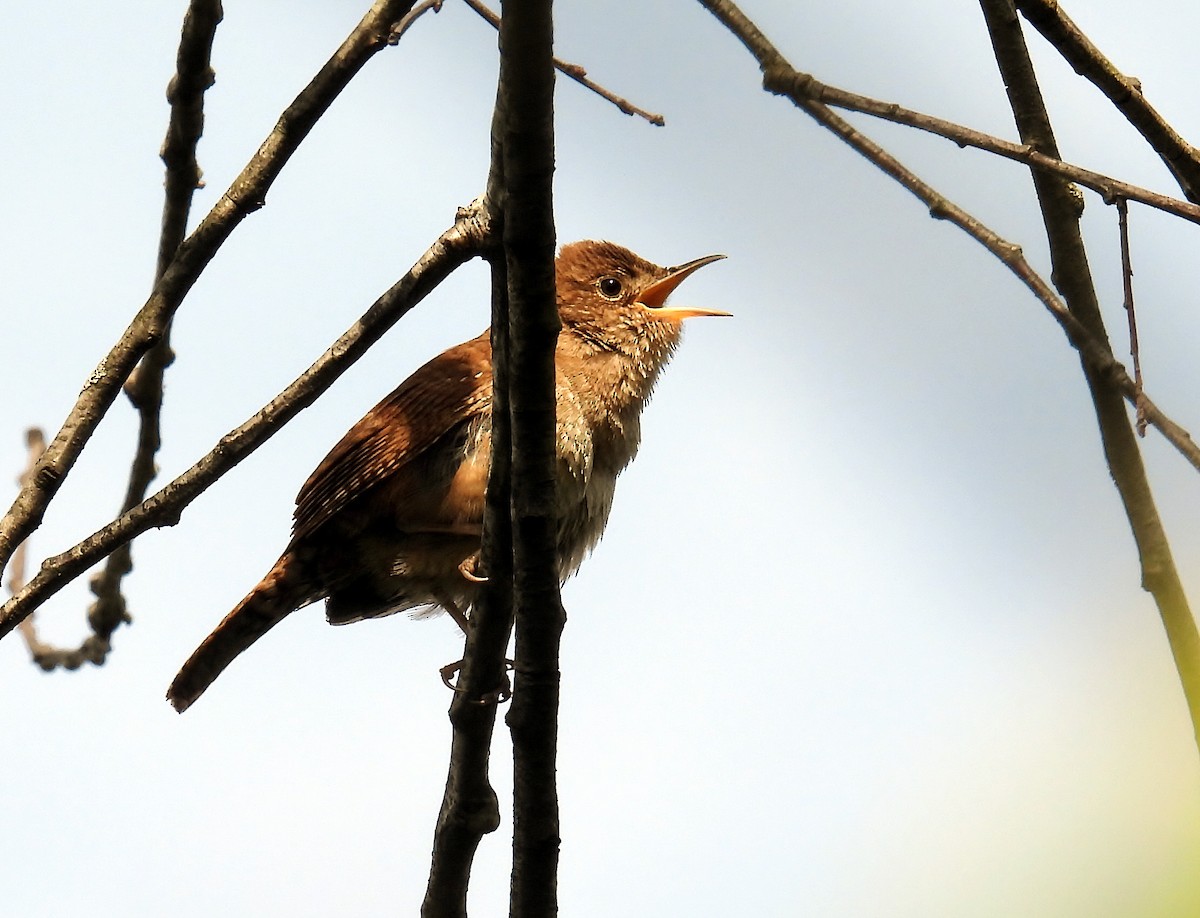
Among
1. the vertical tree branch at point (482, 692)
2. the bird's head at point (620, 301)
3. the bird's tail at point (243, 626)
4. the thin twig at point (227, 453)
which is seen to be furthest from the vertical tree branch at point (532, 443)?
the bird's head at point (620, 301)

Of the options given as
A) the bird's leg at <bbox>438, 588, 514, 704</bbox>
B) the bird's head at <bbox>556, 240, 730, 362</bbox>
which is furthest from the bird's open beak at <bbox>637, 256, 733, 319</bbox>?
the bird's leg at <bbox>438, 588, 514, 704</bbox>

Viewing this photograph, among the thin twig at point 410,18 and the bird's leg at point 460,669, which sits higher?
the thin twig at point 410,18

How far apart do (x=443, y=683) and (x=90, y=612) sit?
6.55 feet

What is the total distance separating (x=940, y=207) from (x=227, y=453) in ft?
5.68

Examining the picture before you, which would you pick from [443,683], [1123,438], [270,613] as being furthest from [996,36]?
[270,613]

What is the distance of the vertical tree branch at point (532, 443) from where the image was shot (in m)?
2.50

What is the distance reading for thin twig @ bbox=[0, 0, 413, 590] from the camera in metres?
3.45

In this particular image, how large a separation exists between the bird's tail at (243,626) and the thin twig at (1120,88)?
2980mm

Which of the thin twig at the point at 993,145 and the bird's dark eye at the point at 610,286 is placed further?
the bird's dark eye at the point at 610,286

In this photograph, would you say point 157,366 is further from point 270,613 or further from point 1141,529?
point 1141,529

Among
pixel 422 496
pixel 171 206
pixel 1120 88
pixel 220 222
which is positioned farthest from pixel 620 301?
pixel 1120 88

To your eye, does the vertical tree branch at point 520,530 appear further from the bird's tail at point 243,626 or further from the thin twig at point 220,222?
the bird's tail at point 243,626

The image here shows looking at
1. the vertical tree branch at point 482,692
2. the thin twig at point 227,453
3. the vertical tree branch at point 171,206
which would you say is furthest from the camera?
the vertical tree branch at point 171,206

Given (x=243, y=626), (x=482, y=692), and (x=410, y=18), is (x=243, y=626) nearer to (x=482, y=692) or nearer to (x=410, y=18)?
(x=482, y=692)
